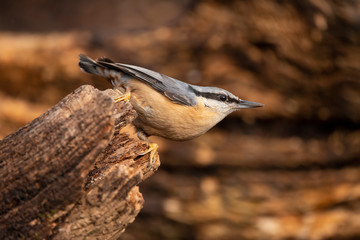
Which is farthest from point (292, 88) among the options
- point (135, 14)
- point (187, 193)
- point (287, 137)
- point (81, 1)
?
point (81, 1)

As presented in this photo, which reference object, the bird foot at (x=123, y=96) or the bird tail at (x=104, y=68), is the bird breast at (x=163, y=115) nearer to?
the bird foot at (x=123, y=96)

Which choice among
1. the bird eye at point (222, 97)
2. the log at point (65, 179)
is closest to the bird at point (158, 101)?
the bird eye at point (222, 97)

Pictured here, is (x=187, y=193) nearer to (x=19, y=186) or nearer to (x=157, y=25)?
(x=157, y=25)

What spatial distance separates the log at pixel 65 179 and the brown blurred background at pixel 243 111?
12.7ft

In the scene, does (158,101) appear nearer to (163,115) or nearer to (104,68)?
(163,115)

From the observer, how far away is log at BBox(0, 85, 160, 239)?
2215 mm

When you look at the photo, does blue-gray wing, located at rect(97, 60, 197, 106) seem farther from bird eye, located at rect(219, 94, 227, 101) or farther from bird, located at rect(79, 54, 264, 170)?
bird eye, located at rect(219, 94, 227, 101)

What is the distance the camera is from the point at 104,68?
335 centimetres

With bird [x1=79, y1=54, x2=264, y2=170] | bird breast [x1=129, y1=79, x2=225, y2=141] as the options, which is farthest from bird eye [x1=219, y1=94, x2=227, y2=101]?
bird breast [x1=129, y1=79, x2=225, y2=141]

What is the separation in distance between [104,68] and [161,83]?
49cm

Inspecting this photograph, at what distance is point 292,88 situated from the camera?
6156 mm

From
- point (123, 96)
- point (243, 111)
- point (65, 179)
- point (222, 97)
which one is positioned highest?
point (243, 111)

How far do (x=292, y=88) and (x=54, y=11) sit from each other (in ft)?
13.9

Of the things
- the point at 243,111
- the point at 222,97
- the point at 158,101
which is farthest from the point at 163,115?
the point at 243,111
